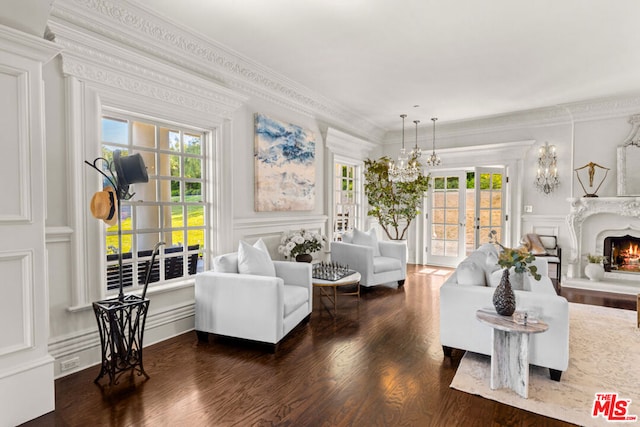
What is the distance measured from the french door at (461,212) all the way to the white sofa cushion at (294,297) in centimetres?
437

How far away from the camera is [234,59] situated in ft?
12.3

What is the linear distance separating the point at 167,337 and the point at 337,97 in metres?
3.85

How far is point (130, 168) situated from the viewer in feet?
8.31

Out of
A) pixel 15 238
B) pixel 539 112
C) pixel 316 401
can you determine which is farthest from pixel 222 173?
pixel 539 112

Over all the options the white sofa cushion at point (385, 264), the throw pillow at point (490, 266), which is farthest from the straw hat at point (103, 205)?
the white sofa cushion at point (385, 264)

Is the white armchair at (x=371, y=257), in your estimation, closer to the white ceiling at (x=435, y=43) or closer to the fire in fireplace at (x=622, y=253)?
the white ceiling at (x=435, y=43)

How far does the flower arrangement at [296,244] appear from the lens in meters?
4.38

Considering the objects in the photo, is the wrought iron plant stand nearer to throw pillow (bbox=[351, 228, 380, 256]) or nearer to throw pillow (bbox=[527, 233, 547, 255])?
throw pillow (bbox=[351, 228, 380, 256])

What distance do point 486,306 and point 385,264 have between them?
8.17 ft

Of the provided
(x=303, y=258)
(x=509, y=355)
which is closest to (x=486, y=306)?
(x=509, y=355)

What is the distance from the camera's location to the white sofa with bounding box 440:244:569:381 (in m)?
2.46

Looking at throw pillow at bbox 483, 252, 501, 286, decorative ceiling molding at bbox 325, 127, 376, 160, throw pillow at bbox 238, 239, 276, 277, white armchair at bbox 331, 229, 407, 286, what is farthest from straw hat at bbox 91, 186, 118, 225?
decorative ceiling molding at bbox 325, 127, 376, 160

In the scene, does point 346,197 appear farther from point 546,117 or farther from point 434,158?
point 546,117

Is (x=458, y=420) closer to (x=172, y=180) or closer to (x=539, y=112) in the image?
(x=172, y=180)
